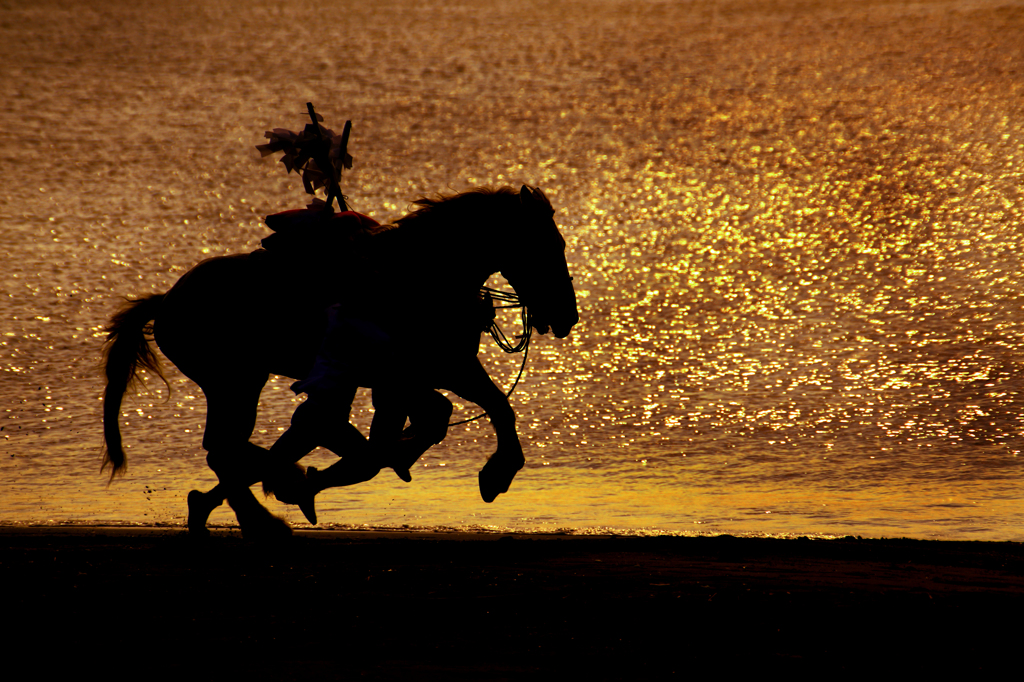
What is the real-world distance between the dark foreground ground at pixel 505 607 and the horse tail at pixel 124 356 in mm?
476

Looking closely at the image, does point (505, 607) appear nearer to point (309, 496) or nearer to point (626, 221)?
point (309, 496)

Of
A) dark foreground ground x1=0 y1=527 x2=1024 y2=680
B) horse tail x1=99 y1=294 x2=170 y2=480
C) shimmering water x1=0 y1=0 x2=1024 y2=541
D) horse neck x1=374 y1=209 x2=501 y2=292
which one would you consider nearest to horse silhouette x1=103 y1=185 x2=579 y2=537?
horse neck x1=374 y1=209 x2=501 y2=292

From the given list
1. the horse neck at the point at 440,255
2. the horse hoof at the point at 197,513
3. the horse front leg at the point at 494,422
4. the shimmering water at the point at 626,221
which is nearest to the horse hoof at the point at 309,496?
Result: the horse hoof at the point at 197,513

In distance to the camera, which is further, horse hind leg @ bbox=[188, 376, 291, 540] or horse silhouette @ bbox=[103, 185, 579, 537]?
horse hind leg @ bbox=[188, 376, 291, 540]

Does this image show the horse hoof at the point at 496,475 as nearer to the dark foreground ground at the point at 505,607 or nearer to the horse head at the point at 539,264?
A: the dark foreground ground at the point at 505,607

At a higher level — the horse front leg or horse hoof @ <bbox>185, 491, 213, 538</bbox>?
the horse front leg

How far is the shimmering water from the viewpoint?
6391 mm

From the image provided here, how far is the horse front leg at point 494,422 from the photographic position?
3895mm

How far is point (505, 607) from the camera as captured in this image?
147 inches

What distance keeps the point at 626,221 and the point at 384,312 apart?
7.58 meters

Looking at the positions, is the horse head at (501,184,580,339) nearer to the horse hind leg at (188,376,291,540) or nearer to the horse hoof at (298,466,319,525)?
the horse hoof at (298,466,319,525)

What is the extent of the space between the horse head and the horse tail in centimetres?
156

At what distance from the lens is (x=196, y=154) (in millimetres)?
13078

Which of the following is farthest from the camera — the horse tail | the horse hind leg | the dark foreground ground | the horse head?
the horse tail
